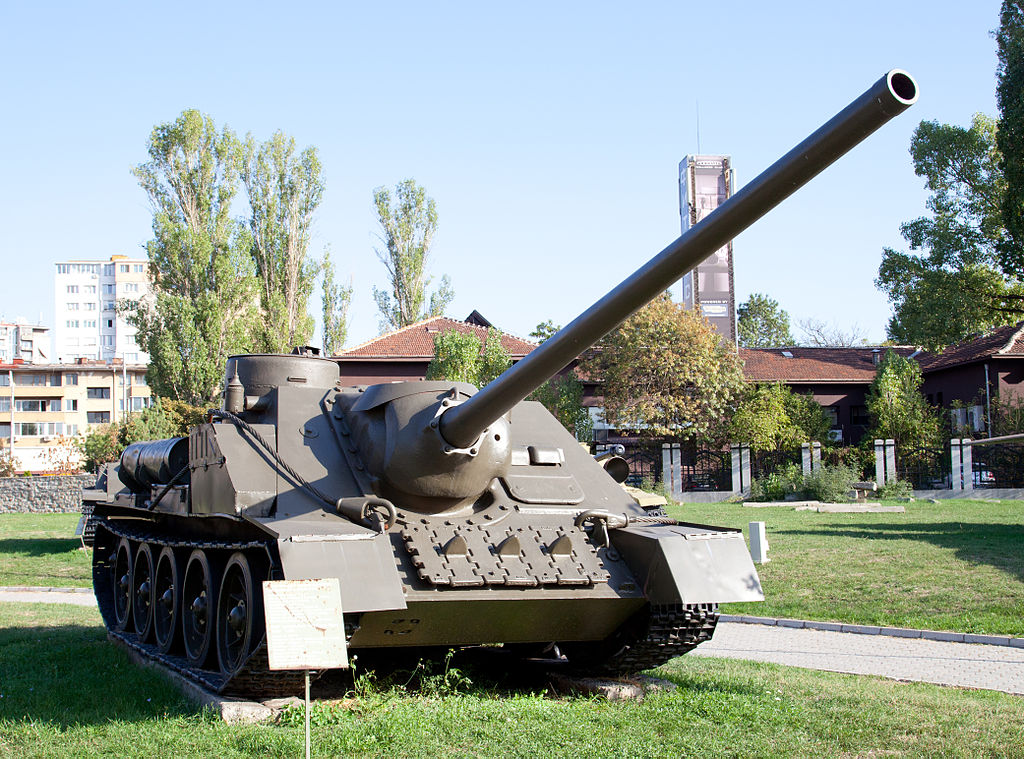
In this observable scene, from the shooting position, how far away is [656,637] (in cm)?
746

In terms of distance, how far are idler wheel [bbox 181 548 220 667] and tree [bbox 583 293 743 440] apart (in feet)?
81.3

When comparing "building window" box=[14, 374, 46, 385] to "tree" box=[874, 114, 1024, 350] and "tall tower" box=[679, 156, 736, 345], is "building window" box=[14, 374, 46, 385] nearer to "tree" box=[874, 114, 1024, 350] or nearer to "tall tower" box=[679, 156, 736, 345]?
"tall tower" box=[679, 156, 736, 345]

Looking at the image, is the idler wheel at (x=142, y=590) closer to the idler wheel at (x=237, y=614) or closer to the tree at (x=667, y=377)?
the idler wheel at (x=237, y=614)

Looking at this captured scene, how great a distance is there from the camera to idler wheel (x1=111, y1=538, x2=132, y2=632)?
34.5ft

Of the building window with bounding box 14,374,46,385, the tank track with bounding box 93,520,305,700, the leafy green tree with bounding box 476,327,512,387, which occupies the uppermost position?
the building window with bounding box 14,374,46,385

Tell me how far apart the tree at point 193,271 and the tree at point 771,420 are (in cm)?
1627

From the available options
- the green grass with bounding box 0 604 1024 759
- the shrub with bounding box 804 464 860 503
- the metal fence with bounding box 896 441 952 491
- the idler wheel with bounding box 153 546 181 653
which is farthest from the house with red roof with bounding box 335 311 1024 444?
the green grass with bounding box 0 604 1024 759

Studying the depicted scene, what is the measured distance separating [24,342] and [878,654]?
82860mm

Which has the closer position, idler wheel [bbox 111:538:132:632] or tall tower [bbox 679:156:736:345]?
idler wheel [bbox 111:538:132:632]

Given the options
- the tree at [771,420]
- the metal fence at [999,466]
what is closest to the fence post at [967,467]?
the metal fence at [999,466]

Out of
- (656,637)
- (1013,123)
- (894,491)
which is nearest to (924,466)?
(894,491)

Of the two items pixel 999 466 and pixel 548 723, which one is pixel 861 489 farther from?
pixel 548 723

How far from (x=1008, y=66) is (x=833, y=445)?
16.9 meters

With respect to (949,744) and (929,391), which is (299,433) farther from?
(929,391)
